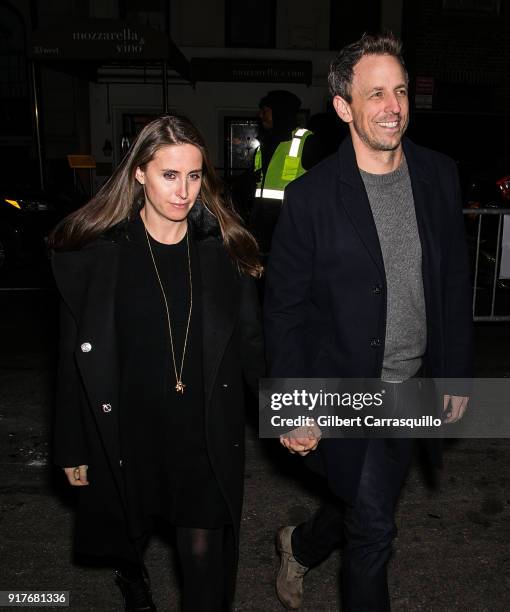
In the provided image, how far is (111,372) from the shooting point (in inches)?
101

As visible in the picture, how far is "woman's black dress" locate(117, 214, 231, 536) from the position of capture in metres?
2.60

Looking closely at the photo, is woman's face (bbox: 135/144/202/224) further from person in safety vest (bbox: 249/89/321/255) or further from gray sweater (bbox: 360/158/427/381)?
person in safety vest (bbox: 249/89/321/255)

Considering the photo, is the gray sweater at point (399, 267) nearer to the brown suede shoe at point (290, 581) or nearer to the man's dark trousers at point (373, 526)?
the man's dark trousers at point (373, 526)

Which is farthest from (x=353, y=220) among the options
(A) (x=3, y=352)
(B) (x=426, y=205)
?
(A) (x=3, y=352)

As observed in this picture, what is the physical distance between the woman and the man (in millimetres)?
217

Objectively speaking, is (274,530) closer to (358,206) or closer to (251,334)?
(251,334)

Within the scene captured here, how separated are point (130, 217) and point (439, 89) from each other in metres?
18.5

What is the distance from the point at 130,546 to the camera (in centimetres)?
282

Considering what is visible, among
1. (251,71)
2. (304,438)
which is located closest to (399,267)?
(304,438)

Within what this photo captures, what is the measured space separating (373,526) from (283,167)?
3491mm

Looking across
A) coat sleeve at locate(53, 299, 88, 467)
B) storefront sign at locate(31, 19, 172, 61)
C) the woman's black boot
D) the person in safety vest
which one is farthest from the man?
storefront sign at locate(31, 19, 172, 61)

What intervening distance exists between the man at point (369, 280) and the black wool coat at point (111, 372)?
157 mm

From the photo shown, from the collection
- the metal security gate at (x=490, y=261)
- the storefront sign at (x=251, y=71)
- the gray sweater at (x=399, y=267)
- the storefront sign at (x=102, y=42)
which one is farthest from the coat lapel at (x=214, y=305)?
the storefront sign at (x=251, y=71)

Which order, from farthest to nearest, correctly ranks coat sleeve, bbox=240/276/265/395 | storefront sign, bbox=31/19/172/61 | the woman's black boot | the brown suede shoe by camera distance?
storefront sign, bbox=31/19/172/61 < the brown suede shoe < the woman's black boot < coat sleeve, bbox=240/276/265/395
